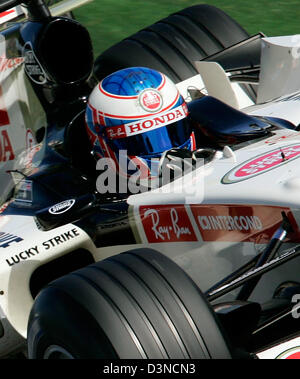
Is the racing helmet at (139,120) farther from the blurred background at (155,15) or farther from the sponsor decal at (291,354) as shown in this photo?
the blurred background at (155,15)

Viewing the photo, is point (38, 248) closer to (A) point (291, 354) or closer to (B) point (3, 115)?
(A) point (291, 354)

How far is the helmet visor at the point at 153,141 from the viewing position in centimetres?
321

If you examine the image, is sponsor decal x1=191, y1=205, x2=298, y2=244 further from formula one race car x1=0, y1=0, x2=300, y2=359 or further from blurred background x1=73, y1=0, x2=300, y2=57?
blurred background x1=73, y1=0, x2=300, y2=57

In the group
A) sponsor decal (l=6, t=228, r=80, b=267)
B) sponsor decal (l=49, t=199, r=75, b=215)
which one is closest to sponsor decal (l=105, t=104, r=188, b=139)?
sponsor decal (l=49, t=199, r=75, b=215)

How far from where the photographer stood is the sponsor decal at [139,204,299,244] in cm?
266

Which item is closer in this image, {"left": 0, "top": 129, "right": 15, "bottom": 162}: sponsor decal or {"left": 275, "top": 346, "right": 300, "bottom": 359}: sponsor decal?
{"left": 275, "top": 346, "right": 300, "bottom": 359}: sponsor decal

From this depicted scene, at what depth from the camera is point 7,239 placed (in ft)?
10.6

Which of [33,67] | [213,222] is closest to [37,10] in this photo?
[33,67]

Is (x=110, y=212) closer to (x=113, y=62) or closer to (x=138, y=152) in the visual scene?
(x=138, y=152)

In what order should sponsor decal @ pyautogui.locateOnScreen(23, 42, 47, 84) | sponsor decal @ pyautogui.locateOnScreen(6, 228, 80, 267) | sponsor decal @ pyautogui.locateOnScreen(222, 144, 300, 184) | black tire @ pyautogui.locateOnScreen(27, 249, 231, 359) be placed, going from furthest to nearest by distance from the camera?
sponsor decal @ pyautogui.locateOnScreen(23, 42, 47, 84), sponsor decal @ pyautogui.locateOnScreen(6, 228, 80, 267), sponsor decal @ pyautogui.locateOnScreen(222, 144, 300, 184), black tire @ pyautogui.locateOnScreen(27, 249, 231, 359)

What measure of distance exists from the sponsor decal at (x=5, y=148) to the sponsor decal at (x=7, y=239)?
107 cm

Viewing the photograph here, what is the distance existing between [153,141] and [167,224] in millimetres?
427

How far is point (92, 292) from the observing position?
237 centimetres
